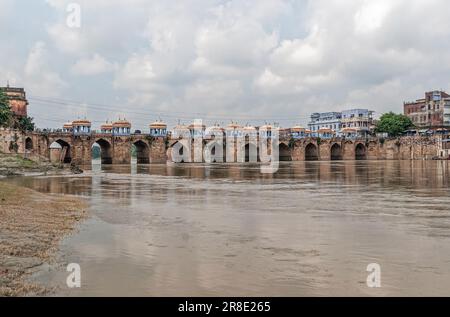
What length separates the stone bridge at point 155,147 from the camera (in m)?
70.0

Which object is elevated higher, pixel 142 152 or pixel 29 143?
pixel 29 143

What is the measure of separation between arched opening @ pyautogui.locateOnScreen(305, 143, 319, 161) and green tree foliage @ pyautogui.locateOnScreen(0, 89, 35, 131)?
2304 inches

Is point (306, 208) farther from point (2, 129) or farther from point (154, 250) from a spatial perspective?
point (2, 129)

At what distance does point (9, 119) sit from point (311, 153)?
219 feet

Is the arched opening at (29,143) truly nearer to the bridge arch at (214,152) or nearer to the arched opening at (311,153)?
the bridge arch at (214,152)

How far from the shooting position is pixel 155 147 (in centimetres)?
8612

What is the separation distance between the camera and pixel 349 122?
133500 mm

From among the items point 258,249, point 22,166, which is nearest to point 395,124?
point 22,166

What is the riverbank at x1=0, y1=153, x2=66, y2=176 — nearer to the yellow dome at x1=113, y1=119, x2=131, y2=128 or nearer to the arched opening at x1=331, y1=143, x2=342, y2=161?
the yellow dome at x1=113, y1=119, x2=131, y2=128

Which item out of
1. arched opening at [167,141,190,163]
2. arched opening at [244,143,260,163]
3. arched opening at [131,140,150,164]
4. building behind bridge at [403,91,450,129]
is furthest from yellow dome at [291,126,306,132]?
arched opening at [131,140,150,164]

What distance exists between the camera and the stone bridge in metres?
70.0

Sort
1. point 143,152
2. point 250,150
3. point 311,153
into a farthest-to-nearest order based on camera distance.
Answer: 1. point 311,153
2. point 250,150
3. point 143,152

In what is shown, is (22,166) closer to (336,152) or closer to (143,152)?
(143,152)

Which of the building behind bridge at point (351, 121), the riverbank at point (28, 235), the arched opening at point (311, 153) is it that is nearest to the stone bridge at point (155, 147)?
the arched opening at point (311, 153)
